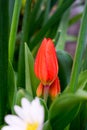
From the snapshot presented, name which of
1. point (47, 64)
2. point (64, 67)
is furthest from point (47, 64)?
point (64, 67)

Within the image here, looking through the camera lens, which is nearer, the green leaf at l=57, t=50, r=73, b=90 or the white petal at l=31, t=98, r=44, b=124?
the white petal at l=31, t=98, r=44, b=124

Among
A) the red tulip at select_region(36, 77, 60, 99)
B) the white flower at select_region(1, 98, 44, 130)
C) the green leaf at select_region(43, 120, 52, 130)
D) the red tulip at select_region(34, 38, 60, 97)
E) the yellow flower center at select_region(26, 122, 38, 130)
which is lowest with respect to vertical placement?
the green leaf at select_region(43, 120, 52, 130)

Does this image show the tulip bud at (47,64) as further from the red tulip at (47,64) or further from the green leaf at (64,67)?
the green leaf at (64,67)

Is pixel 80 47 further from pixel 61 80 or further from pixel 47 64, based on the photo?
pixel 61 80

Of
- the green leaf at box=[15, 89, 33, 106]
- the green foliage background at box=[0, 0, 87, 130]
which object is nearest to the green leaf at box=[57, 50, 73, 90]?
the green foliage background at box=[0, 0, 87, 130]

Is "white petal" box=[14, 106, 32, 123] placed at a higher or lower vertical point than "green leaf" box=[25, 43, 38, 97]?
lower

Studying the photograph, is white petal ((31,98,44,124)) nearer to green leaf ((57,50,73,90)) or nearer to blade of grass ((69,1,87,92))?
blade of grass ((69,1,87,92))
